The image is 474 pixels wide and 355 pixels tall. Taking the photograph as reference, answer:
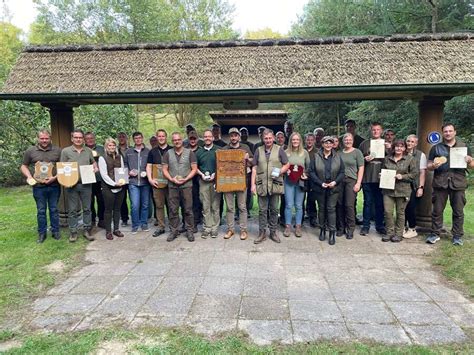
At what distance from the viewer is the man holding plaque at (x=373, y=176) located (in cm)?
611

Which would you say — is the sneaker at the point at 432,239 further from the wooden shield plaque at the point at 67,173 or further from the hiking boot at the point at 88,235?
the wooden shield plaque at the point at 67,173

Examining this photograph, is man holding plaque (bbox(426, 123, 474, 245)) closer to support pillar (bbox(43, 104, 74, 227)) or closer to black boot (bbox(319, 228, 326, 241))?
black boot (bbox(319, 228, 326, 241))

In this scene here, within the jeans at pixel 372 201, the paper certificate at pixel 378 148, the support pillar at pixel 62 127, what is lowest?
the jeans at pixel 372 201

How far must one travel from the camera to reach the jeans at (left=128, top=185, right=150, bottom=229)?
651 cm

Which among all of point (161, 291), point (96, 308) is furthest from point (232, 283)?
point (96, 308)

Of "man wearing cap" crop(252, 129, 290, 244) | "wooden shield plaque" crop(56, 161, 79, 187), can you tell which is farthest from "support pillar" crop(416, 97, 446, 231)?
"wooden shield plaque" crop(56, 161, 79, 187)

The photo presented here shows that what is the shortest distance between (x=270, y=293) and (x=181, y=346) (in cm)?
137

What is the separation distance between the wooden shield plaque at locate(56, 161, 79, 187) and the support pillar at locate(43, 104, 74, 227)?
1.02 m

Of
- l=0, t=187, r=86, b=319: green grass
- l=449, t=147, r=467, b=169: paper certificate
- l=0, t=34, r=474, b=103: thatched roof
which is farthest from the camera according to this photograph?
l=0, t=34, r=474, b=103: thatched roof

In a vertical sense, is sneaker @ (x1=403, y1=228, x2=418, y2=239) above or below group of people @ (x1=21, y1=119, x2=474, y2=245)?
below

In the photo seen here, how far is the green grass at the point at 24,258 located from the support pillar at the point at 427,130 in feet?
19.7

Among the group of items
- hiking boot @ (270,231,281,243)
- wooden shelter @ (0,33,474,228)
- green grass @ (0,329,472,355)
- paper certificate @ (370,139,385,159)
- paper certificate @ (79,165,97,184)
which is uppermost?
wooden shelter @ (0,33,474,228)

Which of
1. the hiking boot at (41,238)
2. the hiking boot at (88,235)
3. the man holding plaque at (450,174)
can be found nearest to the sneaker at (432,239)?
the man holding plaque at (450,174)

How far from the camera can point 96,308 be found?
3.76 m
